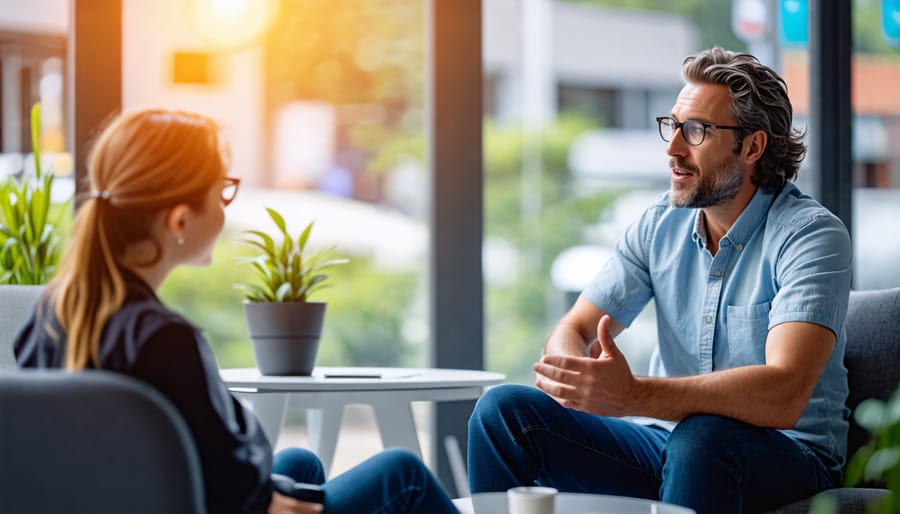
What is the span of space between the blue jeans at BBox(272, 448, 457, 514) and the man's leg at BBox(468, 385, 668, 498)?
41cm

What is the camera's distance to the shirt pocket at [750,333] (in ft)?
6.96

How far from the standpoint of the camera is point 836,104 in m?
3.62

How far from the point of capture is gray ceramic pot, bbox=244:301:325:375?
2.19m

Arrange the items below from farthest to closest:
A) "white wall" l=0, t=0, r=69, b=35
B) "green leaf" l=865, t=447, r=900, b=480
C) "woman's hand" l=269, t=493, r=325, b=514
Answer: "white wall" l=0, t=0, r=69, b=35, "woman's hand" l=269, t=493, r=325, b=514, "green leaf" l=865, t=447, r=900, b=480

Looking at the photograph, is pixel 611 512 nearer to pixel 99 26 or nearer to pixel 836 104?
pixel 99 26

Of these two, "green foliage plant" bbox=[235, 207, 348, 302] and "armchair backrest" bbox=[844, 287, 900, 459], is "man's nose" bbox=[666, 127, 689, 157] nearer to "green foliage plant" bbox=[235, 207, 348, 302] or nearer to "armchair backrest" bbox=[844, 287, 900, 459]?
"armchair backrest" bbox=[844, 287, 900, 459]

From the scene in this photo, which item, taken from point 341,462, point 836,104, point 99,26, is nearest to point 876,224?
point 836,104

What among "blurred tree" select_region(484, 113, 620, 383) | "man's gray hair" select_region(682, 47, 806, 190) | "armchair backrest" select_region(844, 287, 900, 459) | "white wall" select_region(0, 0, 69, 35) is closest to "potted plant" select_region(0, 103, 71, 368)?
"white wall" select_region(0, 0, 69, 35)

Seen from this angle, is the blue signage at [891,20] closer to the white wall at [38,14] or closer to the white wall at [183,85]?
the white wall at [183,85]

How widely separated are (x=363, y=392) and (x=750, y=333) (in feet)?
2.62

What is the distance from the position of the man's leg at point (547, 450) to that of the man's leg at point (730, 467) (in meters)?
0.18

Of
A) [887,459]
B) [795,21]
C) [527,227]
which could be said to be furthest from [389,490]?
[527,227]

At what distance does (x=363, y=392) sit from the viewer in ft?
6.76

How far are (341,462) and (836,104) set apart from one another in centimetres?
209
